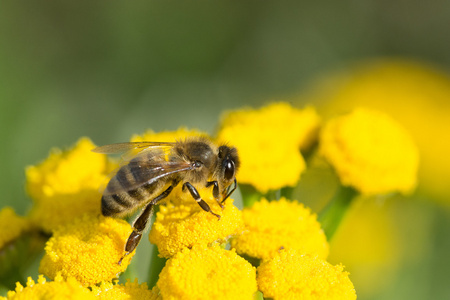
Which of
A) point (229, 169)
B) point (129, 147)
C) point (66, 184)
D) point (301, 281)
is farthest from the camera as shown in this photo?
point (66, 184)

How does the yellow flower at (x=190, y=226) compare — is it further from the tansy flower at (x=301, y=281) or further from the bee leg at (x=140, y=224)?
the tansy flower at (x=301, y=281)

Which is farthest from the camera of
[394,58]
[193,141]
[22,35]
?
[394,58]

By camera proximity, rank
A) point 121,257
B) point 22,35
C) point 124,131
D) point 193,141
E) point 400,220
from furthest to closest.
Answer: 1. point 22,35
2. point 124,131
3. point 400,220
4. point 193,141
5. point 121,257

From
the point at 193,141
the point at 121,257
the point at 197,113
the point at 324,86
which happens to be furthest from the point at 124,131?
the point at 121,257

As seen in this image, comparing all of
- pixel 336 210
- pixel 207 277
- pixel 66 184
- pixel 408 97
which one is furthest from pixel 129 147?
pixel 408 97

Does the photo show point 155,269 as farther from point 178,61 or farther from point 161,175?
point 178,61

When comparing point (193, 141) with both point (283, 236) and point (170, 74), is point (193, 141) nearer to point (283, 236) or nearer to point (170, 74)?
point (283, 236)

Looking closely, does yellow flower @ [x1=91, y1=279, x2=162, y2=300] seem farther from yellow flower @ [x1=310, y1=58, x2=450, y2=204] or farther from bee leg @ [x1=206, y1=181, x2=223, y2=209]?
yellow flower @ [x1=310, y1=58, x2=450, y2=204]

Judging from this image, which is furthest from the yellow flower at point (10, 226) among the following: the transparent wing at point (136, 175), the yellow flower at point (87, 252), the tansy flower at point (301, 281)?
the tansy flower at point (301, 281)
